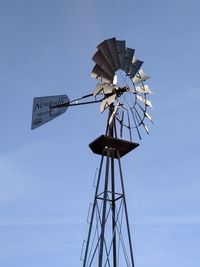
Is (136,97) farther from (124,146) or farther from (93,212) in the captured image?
(93,212)

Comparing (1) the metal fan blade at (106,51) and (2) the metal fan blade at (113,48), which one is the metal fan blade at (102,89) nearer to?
(1) the metal fan blade at (106,51)

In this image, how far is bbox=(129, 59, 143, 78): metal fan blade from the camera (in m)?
23.5

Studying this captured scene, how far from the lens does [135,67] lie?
77.4ft

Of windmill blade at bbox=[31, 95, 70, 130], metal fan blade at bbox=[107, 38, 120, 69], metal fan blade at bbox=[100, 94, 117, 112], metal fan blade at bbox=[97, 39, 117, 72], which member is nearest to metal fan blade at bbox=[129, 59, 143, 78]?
metal fan blade at bbox=[107, 38, 120, 69]

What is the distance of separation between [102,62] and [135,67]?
1577 mm

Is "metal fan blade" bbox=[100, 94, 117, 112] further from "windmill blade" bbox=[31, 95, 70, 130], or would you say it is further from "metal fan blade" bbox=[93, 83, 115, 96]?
"windmill blade" bbox=[31, 95, 70, 130]

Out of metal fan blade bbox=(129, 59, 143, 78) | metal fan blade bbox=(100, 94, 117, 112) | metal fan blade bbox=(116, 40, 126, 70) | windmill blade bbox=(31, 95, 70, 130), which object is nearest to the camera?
metal fan blade bbox=(100, 94, 117, 112)

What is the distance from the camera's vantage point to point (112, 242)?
68.3 feet

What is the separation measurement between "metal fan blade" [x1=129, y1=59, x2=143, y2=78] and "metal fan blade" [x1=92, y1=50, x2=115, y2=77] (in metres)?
0.91

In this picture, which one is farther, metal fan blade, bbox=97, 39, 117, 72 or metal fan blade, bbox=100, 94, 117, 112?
metal fan blade, bbox=97, 39, 117, 72

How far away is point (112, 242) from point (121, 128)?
509cm

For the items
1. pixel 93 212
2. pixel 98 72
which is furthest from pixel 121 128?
pixel 93 212

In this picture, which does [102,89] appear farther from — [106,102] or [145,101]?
[145,101]

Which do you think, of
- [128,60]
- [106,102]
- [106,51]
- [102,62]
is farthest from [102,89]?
[128,60]
